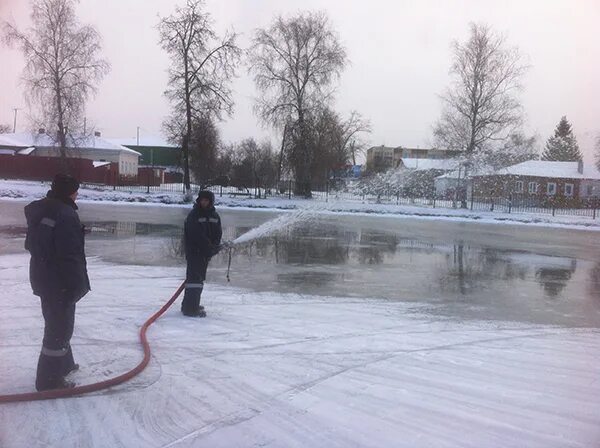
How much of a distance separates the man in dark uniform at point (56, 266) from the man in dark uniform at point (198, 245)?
106 inches

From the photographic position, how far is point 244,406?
177 inches

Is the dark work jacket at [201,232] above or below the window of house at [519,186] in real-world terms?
below

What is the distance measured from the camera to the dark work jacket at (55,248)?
437 cm

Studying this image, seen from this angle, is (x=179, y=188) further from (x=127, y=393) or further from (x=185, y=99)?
(x=127, y=393)

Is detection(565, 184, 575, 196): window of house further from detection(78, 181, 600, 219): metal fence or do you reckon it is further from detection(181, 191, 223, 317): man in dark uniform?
detection(181, 191, 223, 317): man in dark uniform

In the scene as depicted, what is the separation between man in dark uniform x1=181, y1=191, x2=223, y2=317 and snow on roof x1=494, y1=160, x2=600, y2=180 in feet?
168

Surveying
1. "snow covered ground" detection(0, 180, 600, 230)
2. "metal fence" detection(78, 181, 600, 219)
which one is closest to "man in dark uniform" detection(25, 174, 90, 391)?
"snow covered ground" detection(0, 180, 600, 230)

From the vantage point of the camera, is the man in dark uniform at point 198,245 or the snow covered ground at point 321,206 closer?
the man in dark uniform at point 198,245

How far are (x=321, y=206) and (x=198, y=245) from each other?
33.0 metres

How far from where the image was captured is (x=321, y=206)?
40.1 metres

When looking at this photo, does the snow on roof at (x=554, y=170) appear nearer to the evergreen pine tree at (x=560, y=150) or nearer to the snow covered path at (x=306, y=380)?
the evergreen pine tree at (x=560, y=150)

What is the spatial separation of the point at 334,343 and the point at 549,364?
2.26 meters

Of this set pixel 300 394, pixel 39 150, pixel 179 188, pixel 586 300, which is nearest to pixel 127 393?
pixel 300 394

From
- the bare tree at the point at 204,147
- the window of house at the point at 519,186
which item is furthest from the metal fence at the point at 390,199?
the window of house at the point at 519,186
